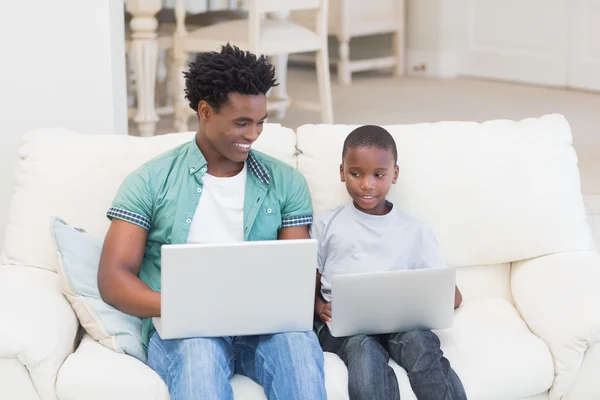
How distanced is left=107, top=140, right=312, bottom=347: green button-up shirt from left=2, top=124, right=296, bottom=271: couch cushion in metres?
0.19

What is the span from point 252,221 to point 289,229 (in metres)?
0.10

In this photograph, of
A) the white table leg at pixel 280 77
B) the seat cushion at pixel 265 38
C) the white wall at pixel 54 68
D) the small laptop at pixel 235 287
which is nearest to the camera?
the small laptop at pixel 235 287

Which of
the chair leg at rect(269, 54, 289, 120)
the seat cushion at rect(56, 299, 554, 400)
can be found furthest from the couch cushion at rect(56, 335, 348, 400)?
the chair leg at rect(269, 54, 289, 120)

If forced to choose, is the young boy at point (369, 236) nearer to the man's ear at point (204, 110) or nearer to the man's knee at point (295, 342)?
the man's knee at point (295, 342)

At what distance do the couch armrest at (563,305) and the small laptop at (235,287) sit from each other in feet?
1.88

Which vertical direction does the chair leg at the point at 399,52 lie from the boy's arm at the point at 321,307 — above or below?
above

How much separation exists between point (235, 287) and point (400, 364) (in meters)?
0.45

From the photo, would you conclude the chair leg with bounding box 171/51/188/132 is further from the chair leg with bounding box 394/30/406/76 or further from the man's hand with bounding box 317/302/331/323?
the man's hand with bounding box 317/302/331/323

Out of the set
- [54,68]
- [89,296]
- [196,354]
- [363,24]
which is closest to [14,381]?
[89,296]

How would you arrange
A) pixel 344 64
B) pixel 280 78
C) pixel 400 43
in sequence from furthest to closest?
pixel 400 43
pixel 344 64
pixel 280 78

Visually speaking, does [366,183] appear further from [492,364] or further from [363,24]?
[363,24]

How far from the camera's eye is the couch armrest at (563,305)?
2.11 metres

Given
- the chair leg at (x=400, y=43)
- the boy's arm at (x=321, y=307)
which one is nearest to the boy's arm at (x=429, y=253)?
the boy's arm at (x=321, y=307)

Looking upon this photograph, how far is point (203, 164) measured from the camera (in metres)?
2.19
